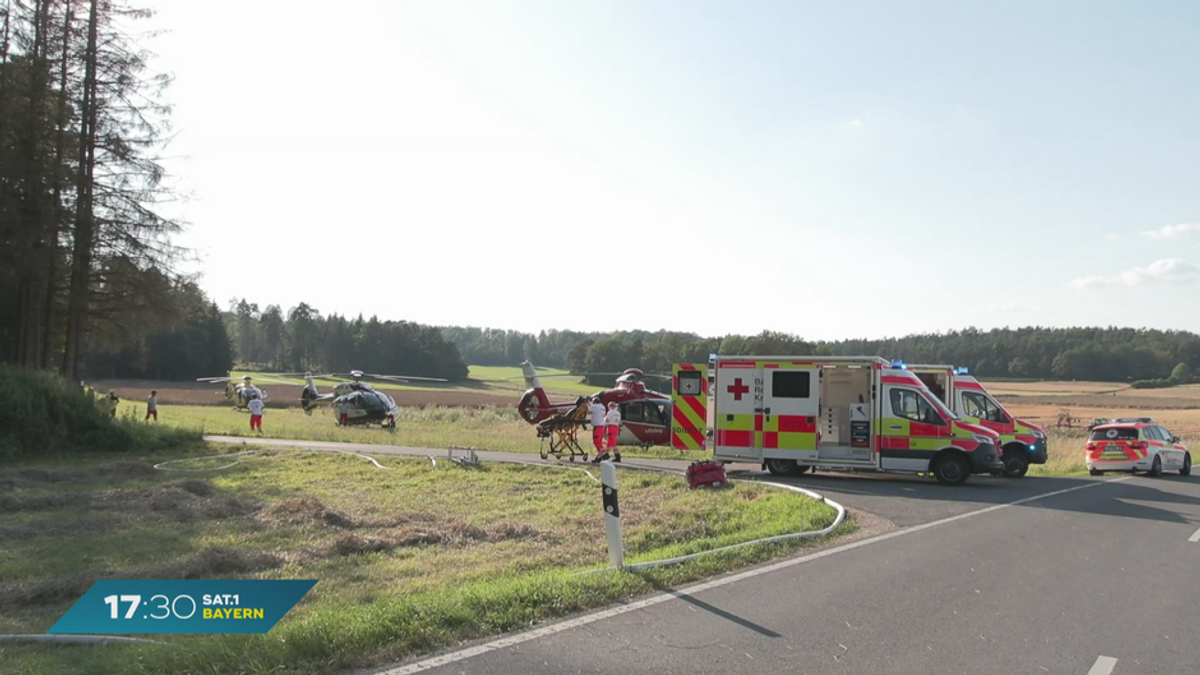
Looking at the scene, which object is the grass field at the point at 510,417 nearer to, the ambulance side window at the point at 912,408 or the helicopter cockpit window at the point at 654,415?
the helicopter cockpit window at the point at 654,415

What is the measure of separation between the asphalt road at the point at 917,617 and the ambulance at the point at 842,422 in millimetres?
6183

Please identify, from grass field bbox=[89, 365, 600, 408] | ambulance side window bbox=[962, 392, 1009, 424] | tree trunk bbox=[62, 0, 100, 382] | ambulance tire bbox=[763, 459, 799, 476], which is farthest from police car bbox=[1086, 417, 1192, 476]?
tree trunk bbox=[62, 0, 100, 382]

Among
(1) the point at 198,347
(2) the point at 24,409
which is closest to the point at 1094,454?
(2) the point at 24,409

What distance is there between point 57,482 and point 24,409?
624cm

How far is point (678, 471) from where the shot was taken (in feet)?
63.7

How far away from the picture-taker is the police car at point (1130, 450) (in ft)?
76.3

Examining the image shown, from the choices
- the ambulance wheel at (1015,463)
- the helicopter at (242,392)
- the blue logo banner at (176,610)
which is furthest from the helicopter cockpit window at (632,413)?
the blue logo banner at (176,610)

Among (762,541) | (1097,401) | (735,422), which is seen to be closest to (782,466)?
(735,422)

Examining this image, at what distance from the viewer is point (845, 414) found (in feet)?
65.4

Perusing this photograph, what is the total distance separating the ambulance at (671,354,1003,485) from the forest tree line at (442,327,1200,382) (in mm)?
21772

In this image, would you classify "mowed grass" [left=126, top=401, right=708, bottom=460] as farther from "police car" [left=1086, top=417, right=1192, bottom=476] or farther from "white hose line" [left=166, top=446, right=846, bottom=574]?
"police car" [left=1086, top=417, right=1192, bottom=476]

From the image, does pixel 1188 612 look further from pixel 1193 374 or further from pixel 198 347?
pixel 198 347

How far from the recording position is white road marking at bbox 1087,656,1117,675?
5.29 m

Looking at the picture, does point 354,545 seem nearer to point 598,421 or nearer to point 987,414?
point 598,421
